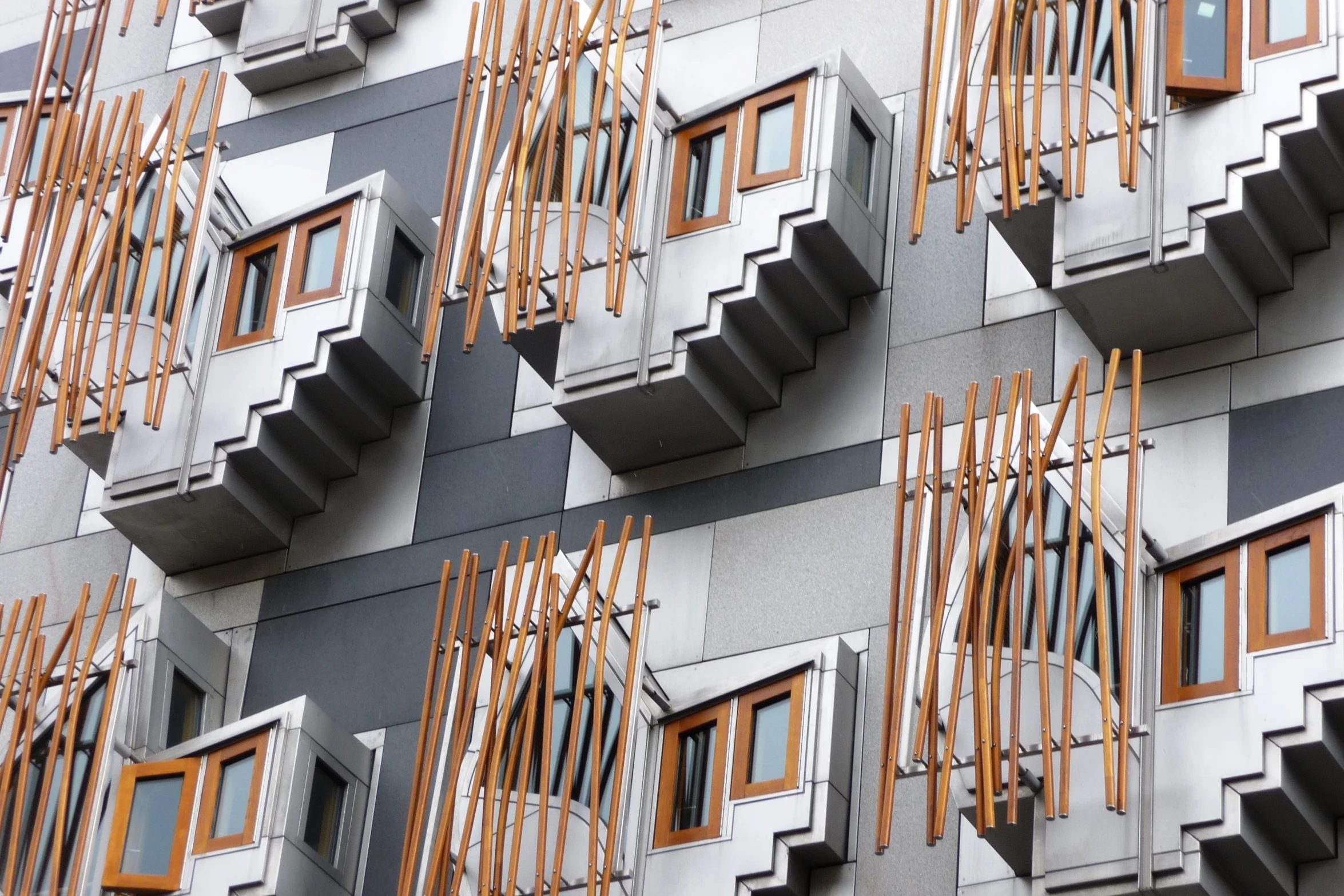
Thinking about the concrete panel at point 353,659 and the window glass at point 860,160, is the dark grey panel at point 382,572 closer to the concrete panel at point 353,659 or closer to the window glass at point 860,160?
the concrete panel at point 353,659

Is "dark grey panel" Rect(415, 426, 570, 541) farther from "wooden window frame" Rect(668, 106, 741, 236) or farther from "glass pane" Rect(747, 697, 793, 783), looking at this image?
"glass pane" Rect(747, 697, 793, 783)

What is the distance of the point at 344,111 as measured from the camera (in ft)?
78.6

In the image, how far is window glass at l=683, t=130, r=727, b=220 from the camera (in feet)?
63.8

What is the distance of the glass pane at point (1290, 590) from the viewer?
50.9 feet

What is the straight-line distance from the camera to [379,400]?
2134cm

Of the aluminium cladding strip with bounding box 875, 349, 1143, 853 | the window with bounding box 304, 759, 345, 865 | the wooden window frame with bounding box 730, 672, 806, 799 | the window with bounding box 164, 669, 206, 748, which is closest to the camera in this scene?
the aluminium cladding strip with bounding box 875, 349, 1143, 853

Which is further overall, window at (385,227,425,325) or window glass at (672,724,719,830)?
window at (385,227,425,325)

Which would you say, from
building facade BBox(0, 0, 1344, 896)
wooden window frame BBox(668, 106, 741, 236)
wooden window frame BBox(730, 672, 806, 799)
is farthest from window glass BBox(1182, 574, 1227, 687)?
wooden window frame BBox(668, 106, 741, 236)

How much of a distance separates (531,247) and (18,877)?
6.35m

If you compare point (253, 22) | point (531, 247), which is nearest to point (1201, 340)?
point (531, 247)

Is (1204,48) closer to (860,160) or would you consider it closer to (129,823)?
(860,160)

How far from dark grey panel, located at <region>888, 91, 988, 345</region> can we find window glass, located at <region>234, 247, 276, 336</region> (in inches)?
213

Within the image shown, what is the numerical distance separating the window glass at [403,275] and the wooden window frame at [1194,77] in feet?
23.2

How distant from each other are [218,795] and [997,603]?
6.42 m
